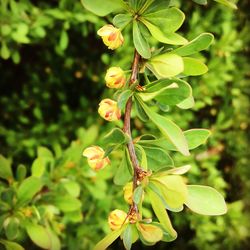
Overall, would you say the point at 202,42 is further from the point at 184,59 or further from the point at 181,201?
the point at 181,201

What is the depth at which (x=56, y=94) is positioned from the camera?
1896 mm

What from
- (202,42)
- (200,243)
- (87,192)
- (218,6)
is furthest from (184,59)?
(200,243)

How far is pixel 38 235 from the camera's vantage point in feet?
3.52

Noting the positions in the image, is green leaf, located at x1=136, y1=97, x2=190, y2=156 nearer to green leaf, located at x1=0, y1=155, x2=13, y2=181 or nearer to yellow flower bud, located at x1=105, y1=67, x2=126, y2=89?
yellow flower bud, located at x1=105, y1=67, x2=126, y2=89

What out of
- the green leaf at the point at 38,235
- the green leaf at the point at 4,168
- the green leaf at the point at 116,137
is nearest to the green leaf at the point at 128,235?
the green leaf at the point at 116,137

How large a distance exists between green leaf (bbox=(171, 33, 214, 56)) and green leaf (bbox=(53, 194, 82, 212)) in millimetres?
708

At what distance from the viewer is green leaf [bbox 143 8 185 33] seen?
2.25 feet

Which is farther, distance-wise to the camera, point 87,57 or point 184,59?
point 87,57

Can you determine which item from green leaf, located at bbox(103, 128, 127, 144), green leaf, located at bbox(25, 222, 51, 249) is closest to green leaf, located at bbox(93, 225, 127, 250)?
green leaf, located at bbox(103, 128, 127, 144)

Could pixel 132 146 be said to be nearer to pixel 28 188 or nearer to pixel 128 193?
pixel 128 193

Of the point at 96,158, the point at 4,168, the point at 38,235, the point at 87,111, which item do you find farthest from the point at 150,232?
the point at 87,111

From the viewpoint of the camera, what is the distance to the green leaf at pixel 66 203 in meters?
1.30

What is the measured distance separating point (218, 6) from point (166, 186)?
130 centimetres

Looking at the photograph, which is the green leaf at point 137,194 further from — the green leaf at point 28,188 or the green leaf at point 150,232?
the green leaf at point 28,188
